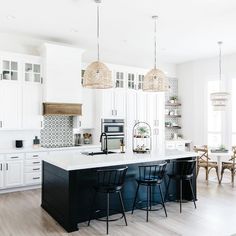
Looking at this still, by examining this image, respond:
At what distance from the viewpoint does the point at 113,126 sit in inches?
278

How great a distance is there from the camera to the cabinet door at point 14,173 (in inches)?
218

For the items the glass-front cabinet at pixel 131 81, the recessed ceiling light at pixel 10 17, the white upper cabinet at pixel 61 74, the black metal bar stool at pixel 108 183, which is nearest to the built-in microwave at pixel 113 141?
the white upper cabinet at pixel 61 74

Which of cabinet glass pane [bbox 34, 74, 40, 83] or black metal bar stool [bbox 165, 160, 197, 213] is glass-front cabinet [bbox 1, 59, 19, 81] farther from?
black metal bar stool [bbox 165, 160, 197, 213]

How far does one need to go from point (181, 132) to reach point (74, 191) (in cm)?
629

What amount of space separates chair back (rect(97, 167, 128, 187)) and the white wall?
5203 millimetres

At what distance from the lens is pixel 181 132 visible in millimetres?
9328

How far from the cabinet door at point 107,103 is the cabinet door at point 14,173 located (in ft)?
7.86

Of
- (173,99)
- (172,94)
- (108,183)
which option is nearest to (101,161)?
(108,183)

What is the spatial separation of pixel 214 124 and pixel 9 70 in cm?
603

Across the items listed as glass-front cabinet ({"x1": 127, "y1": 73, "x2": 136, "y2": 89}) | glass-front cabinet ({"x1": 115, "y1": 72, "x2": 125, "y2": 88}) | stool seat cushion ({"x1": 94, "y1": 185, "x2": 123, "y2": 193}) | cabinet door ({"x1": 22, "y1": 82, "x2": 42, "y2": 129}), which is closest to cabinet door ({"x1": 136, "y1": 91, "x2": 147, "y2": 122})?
glass-front cabinet ({"x1": 127, "y1": 73, "x2": 136, "y2": 89})

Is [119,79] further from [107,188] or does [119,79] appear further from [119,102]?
[107,188]

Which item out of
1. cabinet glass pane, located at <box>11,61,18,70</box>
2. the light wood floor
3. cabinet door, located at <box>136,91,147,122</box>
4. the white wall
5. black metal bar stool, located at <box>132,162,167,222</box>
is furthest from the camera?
the white wall

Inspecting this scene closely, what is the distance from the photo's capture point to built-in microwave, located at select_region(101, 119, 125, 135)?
6941 millimetres

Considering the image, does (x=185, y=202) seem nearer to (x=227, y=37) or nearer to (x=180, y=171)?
(x=180, y=171)
